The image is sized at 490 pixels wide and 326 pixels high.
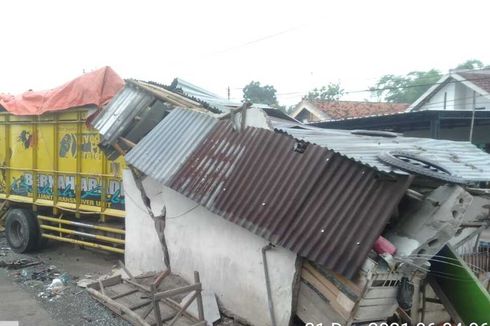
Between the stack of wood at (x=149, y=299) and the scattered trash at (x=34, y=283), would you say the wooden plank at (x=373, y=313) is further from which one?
the scattered trash at (x=34, y=283)

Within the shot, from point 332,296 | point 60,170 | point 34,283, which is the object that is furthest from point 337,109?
point 332,296

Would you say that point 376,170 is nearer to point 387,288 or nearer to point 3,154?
point 387,288

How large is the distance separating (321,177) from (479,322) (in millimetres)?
1882

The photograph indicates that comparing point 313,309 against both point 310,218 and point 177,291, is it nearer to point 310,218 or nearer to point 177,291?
point 310,218

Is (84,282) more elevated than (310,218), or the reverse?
(310,218)

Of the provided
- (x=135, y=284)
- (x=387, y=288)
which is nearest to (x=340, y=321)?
(x=387, y=288)

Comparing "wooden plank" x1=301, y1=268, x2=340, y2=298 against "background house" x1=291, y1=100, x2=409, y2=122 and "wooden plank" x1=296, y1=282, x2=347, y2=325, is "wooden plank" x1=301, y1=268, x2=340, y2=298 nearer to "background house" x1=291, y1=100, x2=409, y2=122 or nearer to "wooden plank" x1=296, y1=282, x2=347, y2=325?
"wooden plank" x1=296, y1=282, x2=347, y2=325

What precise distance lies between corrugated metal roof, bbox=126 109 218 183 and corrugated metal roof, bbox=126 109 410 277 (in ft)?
0.05

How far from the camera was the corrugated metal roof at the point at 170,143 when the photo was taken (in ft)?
17.9

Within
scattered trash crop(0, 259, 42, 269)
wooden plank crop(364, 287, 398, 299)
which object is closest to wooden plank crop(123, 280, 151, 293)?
wooden plank crop(364, 287, 398, 299)

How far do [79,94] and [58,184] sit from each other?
1.98 metres

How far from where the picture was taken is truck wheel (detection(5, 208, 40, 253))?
8.98 metres

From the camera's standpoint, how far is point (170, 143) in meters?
5.77

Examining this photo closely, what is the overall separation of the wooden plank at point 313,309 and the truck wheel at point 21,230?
6818mm
